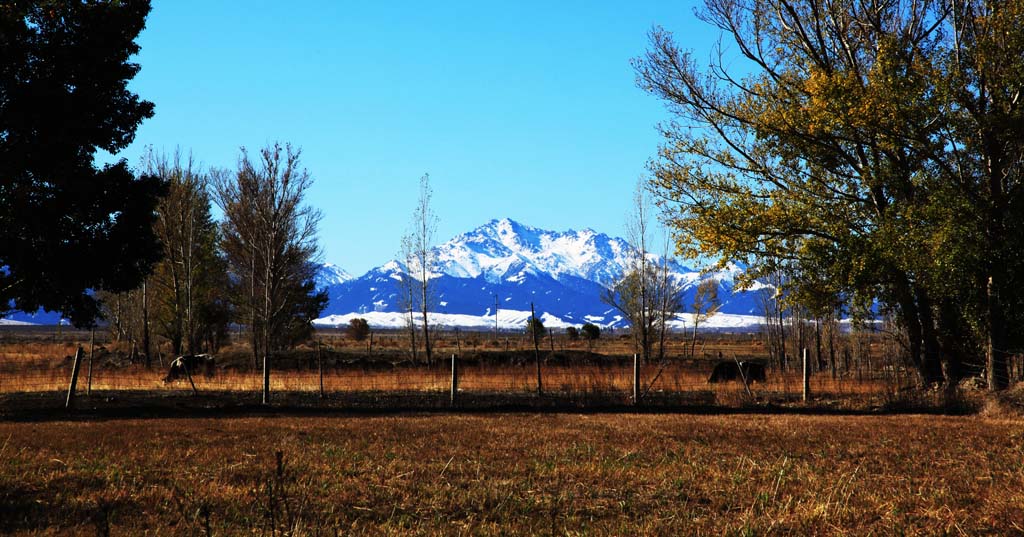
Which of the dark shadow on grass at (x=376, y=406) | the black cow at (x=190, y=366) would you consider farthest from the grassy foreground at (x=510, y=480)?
the black cow at (x=190, y=366)

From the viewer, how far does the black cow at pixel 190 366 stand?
37.5 metres

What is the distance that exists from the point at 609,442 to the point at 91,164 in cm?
1963

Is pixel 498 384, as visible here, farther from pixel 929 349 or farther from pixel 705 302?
pixel 705 302

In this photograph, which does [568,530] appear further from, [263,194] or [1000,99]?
[263,194]

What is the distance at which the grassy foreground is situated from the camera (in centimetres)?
830

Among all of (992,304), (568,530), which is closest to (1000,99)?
(992,304)

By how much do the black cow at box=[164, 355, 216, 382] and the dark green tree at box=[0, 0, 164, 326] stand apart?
35.0 feet

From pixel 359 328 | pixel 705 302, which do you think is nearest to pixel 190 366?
pixel 705 302

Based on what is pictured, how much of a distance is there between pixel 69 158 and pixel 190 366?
16635 mm

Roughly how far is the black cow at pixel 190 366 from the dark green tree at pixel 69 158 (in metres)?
10.7

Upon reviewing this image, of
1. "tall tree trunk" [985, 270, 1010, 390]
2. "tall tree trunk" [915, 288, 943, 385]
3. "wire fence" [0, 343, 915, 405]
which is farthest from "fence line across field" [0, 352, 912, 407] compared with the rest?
"tall tree trunk" [985, 270, 1010, 390]

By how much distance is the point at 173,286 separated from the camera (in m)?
53.3

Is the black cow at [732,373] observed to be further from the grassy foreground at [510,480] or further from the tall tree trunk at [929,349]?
the grassy foreground at [510,480]

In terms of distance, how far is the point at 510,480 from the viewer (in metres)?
10.9
